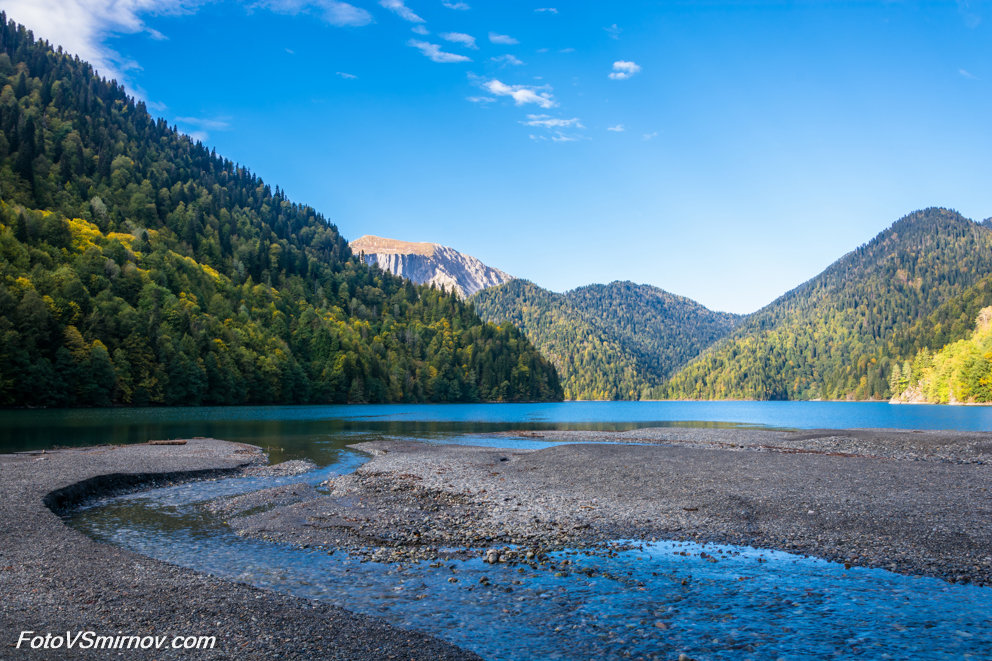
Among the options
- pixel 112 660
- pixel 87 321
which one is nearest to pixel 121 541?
pixel 112 660

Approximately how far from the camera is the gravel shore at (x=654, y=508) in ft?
57.2

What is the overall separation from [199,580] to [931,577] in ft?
60.5

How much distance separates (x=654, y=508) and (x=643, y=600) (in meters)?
10.0

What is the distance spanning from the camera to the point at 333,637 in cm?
1073

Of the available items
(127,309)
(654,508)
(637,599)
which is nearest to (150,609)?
(637,599)

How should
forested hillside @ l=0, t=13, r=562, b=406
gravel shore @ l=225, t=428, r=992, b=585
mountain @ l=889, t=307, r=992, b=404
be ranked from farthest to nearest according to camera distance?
mountain @ l=889, t=307, r=992, b=404 < forested hillside @ l=0, t=13, r=562, b=406 < gravel shore @ l=225, t=428, r=992, b=585

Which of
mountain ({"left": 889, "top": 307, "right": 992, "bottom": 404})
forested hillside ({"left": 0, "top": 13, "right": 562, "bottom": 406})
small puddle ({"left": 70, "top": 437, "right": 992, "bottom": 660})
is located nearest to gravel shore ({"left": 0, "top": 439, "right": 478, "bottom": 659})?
small puddle ({"left": 70, "top": 437, "right": 992, "bottom": 660})

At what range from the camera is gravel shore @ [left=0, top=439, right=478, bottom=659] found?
10.1 m

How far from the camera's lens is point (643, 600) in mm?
13133

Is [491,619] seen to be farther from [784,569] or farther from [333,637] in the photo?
[784,569]

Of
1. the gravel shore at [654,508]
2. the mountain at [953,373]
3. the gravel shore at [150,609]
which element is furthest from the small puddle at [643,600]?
the mountain at [953,373]

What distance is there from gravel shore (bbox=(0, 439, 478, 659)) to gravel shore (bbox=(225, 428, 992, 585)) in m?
4.70

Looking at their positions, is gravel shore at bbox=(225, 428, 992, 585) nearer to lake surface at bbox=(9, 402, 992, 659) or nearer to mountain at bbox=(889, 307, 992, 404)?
lake surface at bbox=(9, 402, 992, 659)

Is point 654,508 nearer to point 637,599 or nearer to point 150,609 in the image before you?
point 637,599
